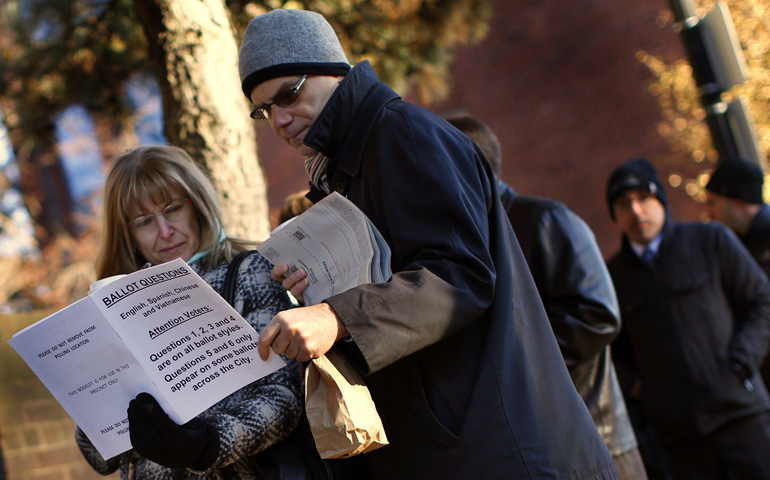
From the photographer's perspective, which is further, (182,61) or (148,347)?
(182,61)

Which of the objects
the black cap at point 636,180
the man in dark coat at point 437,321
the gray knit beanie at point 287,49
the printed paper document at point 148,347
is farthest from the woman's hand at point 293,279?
the black cap at point 636,180

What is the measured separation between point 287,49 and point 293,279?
23.8 inches

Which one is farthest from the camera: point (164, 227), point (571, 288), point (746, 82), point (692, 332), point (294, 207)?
point (746, 82)

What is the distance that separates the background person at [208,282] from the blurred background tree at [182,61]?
37.5 inches

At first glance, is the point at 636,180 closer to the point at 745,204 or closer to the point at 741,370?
the point at 741,370

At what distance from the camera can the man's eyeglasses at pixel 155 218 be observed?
2400mm

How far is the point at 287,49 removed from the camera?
2.04 meters

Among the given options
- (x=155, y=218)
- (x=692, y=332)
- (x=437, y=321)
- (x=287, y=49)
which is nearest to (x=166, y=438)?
(x=437, y=321)

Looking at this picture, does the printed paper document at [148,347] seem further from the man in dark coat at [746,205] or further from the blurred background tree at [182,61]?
the man in dark coat at [746,205]

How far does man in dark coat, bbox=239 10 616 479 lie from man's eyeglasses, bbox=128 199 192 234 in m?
0.60

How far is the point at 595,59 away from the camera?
456 inches

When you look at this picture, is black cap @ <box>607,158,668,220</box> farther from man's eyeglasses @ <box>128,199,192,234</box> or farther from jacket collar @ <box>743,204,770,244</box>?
man's eyeglasses @ <box>128,199,192,234</box>

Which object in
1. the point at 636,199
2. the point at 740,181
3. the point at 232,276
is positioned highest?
the point at 232,276

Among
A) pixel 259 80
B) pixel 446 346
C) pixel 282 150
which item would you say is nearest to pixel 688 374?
pixel 446 346
